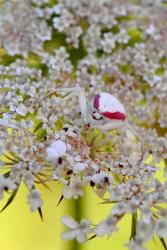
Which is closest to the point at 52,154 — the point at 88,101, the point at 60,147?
the point at 60,147

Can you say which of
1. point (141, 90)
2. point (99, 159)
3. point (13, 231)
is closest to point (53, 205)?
point (13, 231)

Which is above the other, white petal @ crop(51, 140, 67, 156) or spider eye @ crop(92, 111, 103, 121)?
spider eye @ crop(92, 111, 103, 121)

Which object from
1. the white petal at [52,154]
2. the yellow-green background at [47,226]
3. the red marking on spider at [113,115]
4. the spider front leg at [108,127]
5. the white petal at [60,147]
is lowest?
the yellow-green background at [47,226]

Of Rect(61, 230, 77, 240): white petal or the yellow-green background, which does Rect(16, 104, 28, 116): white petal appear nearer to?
Rect(61, 230, 77, 240): white petal

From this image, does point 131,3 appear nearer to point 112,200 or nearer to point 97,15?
point 97,15

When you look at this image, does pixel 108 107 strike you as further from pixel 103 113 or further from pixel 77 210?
pixel 77 210

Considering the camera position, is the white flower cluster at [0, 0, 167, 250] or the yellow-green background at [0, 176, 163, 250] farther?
the yellow-green background at [0, 176, 163, 250]

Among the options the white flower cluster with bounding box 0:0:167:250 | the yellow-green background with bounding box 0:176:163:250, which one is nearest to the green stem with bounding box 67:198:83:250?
the yellow-green background with bounding box 0:176:163:250

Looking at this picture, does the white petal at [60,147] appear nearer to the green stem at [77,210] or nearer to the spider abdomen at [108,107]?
the spider abdomen at [108,107]

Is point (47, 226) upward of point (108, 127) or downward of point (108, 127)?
downward

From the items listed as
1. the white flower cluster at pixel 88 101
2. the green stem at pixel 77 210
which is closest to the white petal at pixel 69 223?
the white flower cluster at pixel 88 101

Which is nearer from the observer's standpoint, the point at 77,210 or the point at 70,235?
the point at 70,235
